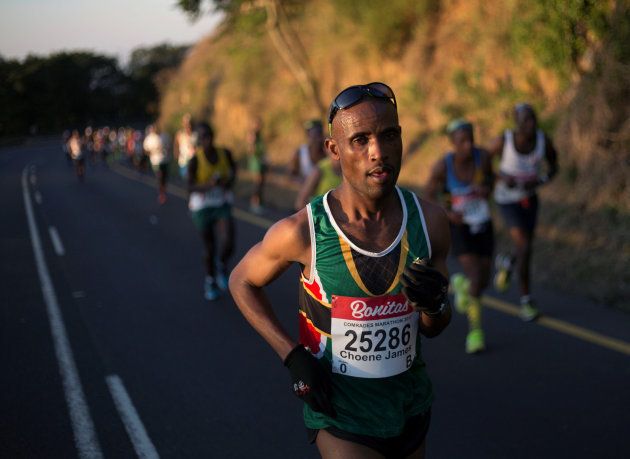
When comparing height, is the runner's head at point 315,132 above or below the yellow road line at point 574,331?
above

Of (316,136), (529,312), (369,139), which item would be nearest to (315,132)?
(316,136)

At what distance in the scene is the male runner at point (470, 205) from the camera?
21.2 feet

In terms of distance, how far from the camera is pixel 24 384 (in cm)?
629

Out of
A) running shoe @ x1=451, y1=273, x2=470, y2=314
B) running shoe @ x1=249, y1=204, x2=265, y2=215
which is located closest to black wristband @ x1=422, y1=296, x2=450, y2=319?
running shoe @ x1=451, y1=273, x2=470, y2=314

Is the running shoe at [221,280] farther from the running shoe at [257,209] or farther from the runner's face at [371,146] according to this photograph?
the runner's face at [371,146]

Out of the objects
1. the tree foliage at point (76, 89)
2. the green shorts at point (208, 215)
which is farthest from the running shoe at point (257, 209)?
the tree foliage at point (76, 89)

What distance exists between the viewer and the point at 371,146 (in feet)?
8.75

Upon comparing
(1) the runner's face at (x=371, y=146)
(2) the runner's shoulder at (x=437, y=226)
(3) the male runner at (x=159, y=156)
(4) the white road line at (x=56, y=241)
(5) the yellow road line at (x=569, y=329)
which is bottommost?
(5) the yellow road line at (x=569, y=329)

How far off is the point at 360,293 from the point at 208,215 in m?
6.37

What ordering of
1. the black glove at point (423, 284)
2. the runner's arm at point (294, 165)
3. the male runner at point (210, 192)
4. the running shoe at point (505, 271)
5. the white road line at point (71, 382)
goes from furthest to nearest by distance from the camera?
the runner's arm at point (294, 165)
the male runner at point (210, 192)
the running shoe at point (505, 271)
the white road line at point (71, 382)
the black glove at point (423, 284)

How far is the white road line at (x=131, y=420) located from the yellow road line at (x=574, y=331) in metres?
3.98

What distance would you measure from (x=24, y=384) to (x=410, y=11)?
15.8 meters

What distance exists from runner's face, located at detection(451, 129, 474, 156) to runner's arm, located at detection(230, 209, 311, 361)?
3.79 m

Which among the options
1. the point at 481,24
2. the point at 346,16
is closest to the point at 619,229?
the point at 481,24
